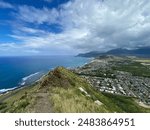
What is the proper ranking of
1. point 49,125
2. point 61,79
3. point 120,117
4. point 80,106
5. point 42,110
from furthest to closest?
point 61,79, point 80,106, point 42,110, point 120,117, point 49,125

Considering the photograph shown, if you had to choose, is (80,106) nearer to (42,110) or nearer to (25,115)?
(42,110)

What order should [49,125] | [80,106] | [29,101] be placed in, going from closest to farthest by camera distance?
[49,125] < [80,106] < [29,101]

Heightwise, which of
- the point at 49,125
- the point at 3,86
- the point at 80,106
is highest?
the point at 49,125

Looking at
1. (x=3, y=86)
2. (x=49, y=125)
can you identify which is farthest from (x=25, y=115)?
(x=3, y=86)

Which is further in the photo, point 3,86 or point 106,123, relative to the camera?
point 3,86

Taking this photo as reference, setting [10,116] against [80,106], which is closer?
[10,116]

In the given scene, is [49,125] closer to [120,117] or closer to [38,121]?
[38,121]

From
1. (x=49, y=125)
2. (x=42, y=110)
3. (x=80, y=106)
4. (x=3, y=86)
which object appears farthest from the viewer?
(x=3, y=86)

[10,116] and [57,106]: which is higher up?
[10,116]

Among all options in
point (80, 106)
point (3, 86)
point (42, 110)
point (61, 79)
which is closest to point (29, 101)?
point (42, 110)
